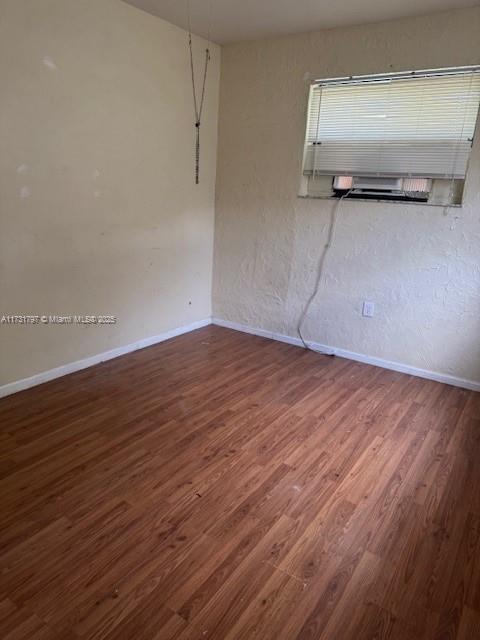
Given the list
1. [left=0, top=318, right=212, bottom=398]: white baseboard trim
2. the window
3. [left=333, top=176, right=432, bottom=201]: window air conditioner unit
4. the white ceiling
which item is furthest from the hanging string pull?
[left=0, top=318, right=212, bottom=398]: white baseboard trim

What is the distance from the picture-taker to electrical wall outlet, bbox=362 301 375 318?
11.0 ft

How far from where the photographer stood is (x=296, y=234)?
11.8ft

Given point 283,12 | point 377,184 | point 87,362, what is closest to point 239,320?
point 87,362

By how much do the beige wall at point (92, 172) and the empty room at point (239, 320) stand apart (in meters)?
0.02

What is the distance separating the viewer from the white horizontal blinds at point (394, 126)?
2834 millimetres

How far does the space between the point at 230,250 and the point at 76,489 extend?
263cm

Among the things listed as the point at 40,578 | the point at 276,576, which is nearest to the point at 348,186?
the point at 276,576

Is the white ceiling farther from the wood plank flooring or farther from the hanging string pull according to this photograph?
the wood plank flooring

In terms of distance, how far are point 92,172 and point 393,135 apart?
212 centimetres

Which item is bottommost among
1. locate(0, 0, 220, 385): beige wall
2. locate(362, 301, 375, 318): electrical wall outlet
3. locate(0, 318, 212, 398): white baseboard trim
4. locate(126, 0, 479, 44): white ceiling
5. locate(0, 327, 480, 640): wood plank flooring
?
locate(0, 327, 480, 640): wood plank flooring

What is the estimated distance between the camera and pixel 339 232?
134 inches

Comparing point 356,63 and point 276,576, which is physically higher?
point 356,63

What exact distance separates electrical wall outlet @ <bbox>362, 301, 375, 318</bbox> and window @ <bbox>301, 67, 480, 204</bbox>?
810 millimetres

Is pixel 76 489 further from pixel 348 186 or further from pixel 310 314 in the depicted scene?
pixel 348 186
